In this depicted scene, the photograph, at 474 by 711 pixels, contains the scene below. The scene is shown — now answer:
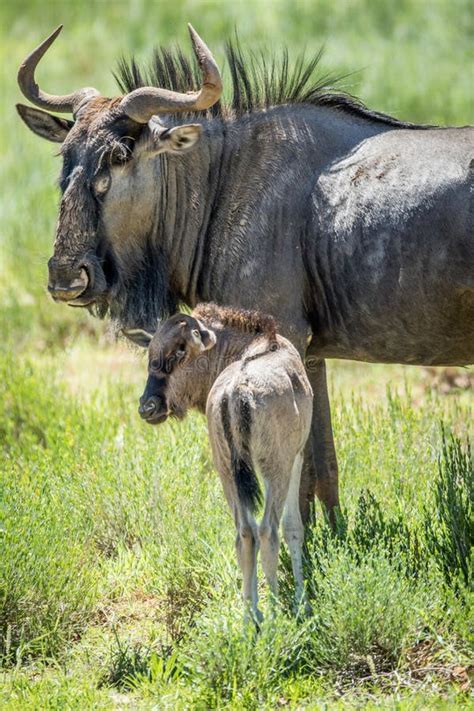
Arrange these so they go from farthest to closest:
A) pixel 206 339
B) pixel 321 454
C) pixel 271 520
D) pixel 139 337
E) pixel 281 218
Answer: pixel 321 454 → pixel 281 218 → pixel 139 337 → pixel 206 339 → pixel 271 520

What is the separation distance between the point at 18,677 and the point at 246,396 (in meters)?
1.80

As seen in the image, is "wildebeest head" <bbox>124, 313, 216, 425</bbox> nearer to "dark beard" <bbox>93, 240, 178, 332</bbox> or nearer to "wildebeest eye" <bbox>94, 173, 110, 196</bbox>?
"dark beard" <bbox>93, 240, 178, 332</bbox>

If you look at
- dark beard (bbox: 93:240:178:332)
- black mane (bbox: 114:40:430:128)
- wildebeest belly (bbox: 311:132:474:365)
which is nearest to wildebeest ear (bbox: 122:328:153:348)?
dark beard (bbox: 93:240:178:332)

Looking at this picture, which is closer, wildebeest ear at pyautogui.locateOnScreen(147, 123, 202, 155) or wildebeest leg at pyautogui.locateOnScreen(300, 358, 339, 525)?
wildebeest ear at pyautogui.locateOnScreen(147, 123, 202, 155)

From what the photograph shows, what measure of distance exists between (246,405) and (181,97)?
1.93 meters

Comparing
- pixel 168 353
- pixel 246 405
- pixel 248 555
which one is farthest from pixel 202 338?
pixel 248 555

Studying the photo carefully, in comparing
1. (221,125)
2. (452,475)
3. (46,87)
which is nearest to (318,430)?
(452,475)

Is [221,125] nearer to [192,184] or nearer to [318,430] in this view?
[192,184]

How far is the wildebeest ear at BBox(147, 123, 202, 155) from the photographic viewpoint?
661 cm

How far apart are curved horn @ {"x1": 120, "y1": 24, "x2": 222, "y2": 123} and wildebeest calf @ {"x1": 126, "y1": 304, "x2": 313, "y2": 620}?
1081 mm

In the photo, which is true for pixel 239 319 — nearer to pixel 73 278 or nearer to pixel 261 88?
pixel 73 278

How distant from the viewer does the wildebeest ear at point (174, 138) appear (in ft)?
21.7

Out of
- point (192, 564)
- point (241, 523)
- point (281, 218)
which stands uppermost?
point (281, 218)

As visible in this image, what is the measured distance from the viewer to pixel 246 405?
5.44m
